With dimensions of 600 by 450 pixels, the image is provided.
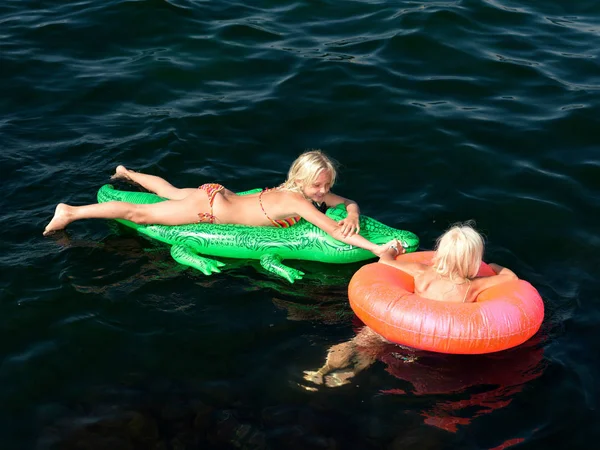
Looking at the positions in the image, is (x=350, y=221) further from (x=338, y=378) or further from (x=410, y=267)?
(x=338, y=378)

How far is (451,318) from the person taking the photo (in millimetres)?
5914

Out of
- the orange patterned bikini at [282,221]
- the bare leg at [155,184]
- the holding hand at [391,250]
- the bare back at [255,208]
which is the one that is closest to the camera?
the holding hand at [391,250]

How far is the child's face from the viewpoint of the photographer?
7.28 meters

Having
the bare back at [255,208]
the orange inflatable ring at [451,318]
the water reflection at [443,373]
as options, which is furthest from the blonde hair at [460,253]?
the bare back at [255,208]

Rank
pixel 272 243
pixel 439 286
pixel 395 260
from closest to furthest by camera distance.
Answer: pixel 439 286
pixel 395 260
pixel 272 243

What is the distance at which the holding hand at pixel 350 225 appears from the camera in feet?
23.8

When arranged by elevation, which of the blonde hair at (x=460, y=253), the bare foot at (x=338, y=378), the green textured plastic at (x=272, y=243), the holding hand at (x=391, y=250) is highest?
the blonde hair at (x=460, y=253)

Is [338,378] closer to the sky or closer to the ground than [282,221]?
closer to the ground

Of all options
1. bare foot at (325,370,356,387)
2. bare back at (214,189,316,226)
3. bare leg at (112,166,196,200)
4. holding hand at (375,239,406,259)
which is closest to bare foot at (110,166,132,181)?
bare leg at (112,166,196,200)

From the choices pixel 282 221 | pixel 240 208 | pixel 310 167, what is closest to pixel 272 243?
pixel 282 221

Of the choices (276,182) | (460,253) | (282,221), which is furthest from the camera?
(276,182)

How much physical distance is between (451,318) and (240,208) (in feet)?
8.83

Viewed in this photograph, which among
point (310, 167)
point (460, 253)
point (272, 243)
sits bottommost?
point (272, 243)

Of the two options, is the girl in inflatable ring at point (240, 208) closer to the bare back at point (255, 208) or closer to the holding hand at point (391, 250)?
the bare back at point (255, 208)
